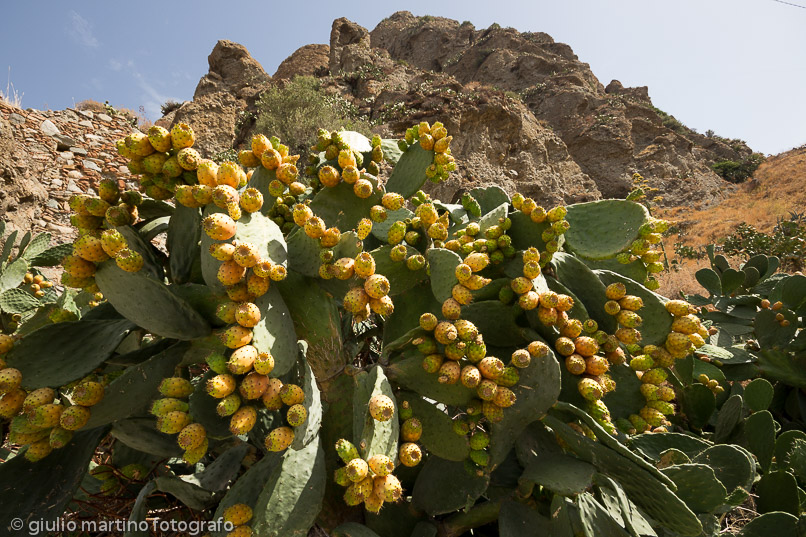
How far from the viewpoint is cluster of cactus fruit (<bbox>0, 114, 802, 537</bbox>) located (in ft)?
2.42

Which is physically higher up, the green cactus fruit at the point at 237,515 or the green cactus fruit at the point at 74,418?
the green cactus fruit at the point at 74,418

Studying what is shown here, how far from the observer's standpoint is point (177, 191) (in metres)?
0.84

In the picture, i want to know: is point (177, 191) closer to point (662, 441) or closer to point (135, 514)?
point (135, 514)

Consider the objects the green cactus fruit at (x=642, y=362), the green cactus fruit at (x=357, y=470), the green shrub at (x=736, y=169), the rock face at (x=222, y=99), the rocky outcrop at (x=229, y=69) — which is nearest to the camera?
the green cactus fruit at (x=357, y=470)

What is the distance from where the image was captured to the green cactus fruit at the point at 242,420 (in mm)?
666

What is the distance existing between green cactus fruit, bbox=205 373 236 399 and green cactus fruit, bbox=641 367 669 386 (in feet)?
3.29

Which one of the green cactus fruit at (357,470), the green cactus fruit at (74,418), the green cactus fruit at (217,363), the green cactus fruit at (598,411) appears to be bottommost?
the green cactus fruit at (598,411)

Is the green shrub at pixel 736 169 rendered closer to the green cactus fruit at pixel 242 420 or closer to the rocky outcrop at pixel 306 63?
the rocky outcrop at pixel 306 63

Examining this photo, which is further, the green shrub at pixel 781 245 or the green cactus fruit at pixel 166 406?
the green shrub at pixel 781 245

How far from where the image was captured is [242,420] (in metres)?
0.68

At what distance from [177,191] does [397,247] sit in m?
0.51

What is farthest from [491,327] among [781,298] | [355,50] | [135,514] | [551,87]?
[551,87]

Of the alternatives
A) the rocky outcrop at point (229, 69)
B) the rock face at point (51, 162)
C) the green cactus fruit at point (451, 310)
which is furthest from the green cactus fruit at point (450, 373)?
the rocky outcrop at point (229, 69)

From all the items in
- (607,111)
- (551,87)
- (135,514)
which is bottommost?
(135,514)
